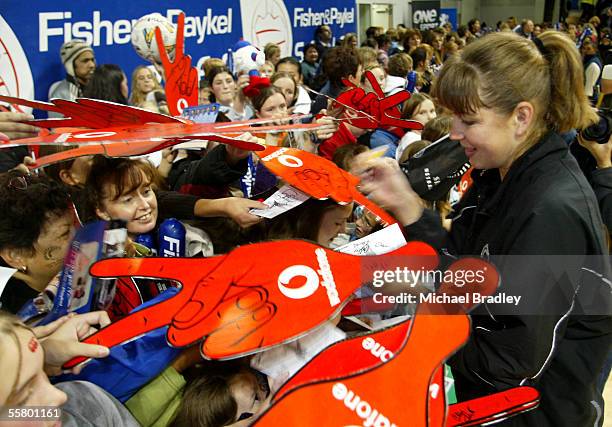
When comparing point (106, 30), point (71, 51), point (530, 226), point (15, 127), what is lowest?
point (530, 226)

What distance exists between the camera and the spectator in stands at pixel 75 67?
12.3 ft

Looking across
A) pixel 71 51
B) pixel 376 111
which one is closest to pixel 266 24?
pixel 71 51

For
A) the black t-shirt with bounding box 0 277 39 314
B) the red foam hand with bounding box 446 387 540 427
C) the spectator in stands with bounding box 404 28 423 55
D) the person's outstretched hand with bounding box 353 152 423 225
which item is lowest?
the red foam hand with bounding box 446 387 540 427

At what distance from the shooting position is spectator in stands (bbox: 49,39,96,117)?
3740 mm

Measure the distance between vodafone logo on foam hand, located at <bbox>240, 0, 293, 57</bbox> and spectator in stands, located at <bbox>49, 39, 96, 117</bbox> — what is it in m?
2.07

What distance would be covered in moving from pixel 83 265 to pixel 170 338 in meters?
0.19

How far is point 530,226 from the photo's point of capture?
0.90 meters

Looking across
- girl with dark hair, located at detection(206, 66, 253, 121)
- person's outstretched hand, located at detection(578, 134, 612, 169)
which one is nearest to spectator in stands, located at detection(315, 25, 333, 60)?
girl with dark hair, located at detection(206, 66, 253, 121)

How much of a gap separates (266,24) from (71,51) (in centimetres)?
259

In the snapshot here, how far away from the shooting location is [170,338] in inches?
28.4

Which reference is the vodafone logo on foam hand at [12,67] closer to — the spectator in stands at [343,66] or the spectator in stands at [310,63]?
the spectator in stands at [343,66]

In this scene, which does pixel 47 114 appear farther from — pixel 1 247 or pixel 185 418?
pixel 185 418

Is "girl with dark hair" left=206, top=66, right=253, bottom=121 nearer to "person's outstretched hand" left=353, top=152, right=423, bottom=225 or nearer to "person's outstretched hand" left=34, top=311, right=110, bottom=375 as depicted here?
"person's outstretched hand" left=353, top=152, right=423, bottom=225

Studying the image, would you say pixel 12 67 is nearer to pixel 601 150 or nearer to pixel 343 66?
pixel 343 66
